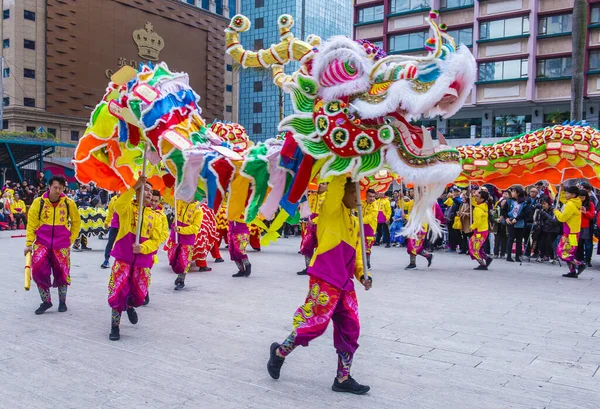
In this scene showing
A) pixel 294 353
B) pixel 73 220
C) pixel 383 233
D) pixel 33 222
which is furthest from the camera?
pixel 383 233

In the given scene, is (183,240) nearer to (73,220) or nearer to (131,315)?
(73,220)

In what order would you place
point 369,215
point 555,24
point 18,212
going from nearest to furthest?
point 369,215 < point 18,212 < point 555,24

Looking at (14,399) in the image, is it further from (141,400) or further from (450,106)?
(450,106)

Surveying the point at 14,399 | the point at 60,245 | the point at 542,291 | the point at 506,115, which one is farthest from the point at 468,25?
the point at 14,399

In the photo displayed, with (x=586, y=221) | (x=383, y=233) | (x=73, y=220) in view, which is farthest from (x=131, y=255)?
(x=383, y=233)

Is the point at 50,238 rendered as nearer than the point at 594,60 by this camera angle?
Yes

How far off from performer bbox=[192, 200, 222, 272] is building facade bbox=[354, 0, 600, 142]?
2401 centimetres

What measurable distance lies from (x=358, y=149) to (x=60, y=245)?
13.4 feet

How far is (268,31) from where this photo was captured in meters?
54.9

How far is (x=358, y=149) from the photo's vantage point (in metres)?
3.95

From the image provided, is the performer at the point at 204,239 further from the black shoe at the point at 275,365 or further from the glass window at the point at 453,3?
the glass window at the point at 453,3

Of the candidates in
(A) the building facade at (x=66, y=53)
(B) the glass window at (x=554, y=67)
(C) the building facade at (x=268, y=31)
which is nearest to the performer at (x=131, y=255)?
(A) the building facade at (x=66, y=53)

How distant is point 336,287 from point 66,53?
35146mm

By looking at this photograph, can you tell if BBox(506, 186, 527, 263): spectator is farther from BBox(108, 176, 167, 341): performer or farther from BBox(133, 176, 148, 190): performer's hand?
BBox(133, 176, 148, 190): performer's hand
